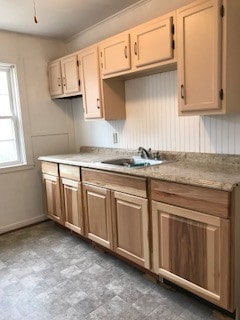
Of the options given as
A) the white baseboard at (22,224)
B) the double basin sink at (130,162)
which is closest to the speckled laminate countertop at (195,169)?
the double basin sink at (130,162)

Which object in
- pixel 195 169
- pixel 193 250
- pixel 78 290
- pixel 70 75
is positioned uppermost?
pixel 70 75

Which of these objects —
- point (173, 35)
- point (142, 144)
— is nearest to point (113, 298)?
point (142, 144)

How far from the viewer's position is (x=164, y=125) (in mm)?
2652

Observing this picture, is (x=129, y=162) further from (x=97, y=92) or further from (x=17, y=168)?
(x=17, y=168)

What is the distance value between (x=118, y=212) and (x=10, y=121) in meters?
2.06

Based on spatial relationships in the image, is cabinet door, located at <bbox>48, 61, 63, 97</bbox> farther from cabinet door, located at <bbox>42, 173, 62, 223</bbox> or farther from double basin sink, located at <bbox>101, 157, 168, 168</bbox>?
double basin sink, located at <bbox>101, 157, 168, 168</bbox>

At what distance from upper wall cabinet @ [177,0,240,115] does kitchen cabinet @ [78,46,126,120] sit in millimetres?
1028

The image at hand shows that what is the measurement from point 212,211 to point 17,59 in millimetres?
3005

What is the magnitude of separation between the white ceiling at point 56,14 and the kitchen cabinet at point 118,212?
1653 millimetres

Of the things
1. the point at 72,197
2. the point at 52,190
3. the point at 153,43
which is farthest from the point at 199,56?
the point at 52,190

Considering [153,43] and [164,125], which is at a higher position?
[153,43]

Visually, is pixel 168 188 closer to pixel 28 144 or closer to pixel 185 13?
pixel 185 13

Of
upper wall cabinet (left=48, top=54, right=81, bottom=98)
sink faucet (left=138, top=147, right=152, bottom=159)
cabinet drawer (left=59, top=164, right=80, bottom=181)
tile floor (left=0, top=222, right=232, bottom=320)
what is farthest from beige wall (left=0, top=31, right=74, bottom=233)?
sink faucet (left=138, top=147, right=152, bottom=159)

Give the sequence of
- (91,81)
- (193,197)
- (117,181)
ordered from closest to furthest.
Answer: (193,197) → (117,181) → (91,81)
